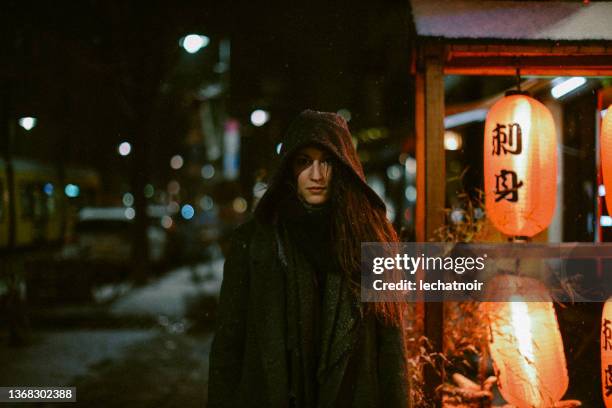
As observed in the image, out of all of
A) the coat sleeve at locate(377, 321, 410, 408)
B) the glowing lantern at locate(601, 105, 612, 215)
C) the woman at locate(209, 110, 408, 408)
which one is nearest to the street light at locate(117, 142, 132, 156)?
the glowing lantern at locate(601, 105, 612, 215)

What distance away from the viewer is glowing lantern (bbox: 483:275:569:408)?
4.61 meters

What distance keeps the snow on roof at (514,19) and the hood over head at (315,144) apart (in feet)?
7.17

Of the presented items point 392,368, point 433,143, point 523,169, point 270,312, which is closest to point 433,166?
point 433,143

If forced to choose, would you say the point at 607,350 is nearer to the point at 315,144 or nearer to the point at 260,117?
the point at 315,144

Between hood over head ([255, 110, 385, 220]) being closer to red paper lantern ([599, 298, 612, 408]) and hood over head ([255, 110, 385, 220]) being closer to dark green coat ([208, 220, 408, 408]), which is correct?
dark green coat ([208, 220, 408, 408])

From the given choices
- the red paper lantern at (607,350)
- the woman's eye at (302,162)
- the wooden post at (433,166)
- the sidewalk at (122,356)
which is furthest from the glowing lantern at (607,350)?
the sidewalk at (122,356)

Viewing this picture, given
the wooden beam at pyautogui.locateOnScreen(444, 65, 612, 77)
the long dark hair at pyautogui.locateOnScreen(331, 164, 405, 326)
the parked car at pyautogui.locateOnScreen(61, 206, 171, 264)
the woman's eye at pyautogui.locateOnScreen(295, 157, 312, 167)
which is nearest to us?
the long dark hair at pyautogui.locateOnScreen(331, 164, 405, 326)

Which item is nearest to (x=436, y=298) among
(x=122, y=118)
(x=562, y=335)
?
(x=562, y=335)

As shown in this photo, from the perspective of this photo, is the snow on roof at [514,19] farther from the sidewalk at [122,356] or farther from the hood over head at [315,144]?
the sidewalk at [122,356]

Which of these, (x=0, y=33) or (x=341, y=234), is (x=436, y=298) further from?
(x=0, y=33)

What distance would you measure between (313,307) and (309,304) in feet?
0.12

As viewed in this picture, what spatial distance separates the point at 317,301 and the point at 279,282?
9.2 inches

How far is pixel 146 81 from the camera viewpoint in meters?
15.4

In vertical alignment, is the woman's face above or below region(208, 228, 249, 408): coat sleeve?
above
